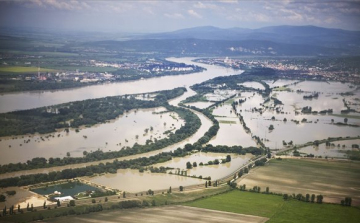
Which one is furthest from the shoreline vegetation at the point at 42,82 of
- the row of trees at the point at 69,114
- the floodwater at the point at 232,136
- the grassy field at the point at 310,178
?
the grassy field at the point at 310,178

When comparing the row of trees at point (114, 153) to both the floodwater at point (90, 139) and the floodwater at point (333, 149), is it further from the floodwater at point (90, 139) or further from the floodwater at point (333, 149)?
the floodwater at point (333, 149)

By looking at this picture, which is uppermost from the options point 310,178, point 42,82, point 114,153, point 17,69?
point 17,69

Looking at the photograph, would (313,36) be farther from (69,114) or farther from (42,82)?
(69,114)

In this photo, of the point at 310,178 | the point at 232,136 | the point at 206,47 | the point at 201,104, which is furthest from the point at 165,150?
the point at 206,47

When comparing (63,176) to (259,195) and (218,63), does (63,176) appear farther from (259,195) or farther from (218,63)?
(218,63)

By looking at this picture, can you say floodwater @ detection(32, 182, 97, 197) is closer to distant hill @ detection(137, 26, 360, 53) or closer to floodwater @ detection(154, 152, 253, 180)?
floodwater @ detection(154, 152, 253, 180)

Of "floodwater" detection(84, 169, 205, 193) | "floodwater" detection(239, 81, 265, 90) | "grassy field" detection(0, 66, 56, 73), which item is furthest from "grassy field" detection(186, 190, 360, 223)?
"floodwater" detection(239, 81, 265, 90)
